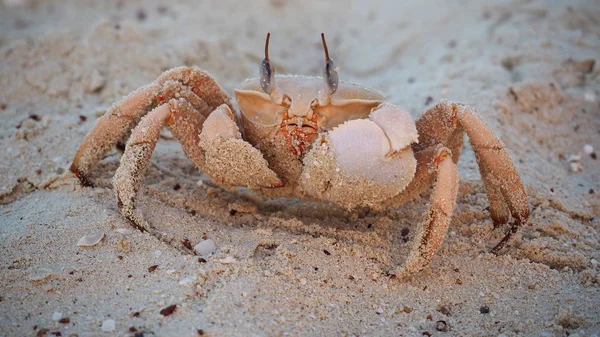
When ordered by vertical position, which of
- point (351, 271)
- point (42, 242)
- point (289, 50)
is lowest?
point (42, 242)

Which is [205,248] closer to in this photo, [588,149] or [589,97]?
[588,149]

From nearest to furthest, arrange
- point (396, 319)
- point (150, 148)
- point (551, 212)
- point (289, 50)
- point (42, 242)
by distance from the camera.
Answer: point (396, 319) < point (42, 242) < point (150, 148) < point (551, 212) < point (289, 50)

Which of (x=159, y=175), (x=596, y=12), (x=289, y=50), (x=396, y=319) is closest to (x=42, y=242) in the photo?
(x=159, y=175)

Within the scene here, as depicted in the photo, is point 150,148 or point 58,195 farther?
point 58,195

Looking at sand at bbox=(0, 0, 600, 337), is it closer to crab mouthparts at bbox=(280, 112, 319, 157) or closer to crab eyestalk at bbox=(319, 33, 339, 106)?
crab mouthparts at bbox=(280, 112, 319, 157)

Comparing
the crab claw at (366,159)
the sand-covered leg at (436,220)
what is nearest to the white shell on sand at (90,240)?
the crab claw at (366,159)

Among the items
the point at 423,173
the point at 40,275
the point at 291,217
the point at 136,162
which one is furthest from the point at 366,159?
the point at 40,275

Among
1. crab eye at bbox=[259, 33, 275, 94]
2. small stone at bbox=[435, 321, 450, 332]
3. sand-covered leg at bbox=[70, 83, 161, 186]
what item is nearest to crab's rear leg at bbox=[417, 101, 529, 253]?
small stone at bbox=[435, 321, 450, 332]

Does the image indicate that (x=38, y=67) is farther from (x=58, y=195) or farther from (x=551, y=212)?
(x=551, y=212)
